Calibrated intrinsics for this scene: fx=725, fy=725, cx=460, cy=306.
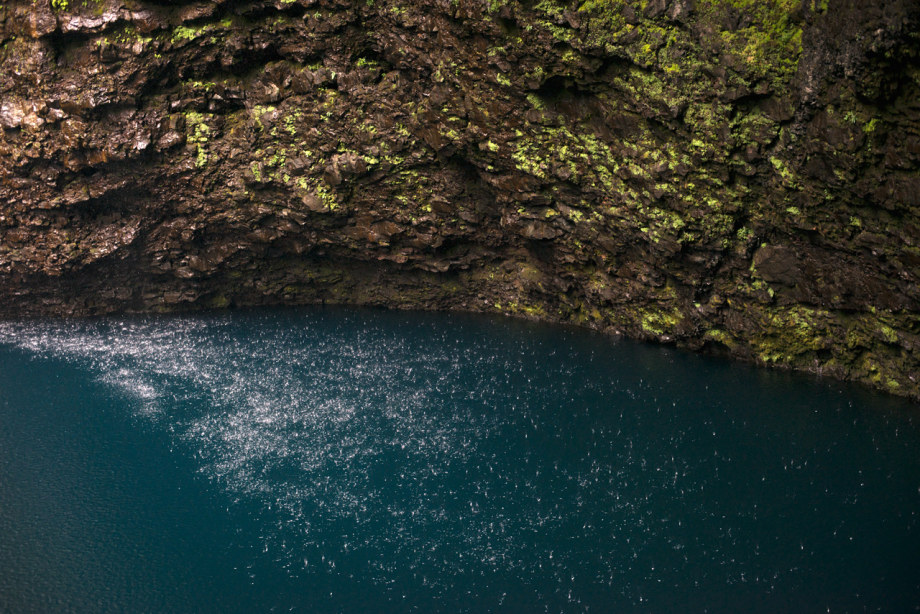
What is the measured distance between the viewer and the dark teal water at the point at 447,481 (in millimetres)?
12516

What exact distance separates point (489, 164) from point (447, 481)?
33.4 ft

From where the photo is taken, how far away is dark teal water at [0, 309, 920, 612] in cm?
1252

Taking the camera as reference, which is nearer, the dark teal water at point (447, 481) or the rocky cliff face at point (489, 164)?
the dark teal water at point (447, 481)

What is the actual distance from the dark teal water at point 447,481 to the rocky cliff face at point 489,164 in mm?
2692

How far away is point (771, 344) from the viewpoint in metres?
19.6

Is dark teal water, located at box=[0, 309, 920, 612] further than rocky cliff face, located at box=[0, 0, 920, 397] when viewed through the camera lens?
No

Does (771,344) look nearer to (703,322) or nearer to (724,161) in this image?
(703,322)

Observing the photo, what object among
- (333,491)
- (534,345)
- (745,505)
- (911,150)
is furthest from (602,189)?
(333,491)

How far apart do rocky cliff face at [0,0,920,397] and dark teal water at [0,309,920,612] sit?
2.69m

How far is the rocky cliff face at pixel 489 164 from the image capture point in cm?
1641

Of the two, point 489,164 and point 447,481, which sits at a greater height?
point 489,164

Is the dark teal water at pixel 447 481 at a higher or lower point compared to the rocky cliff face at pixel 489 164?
lower

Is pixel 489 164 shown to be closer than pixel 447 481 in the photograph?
No

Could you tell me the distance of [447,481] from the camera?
15.4m
